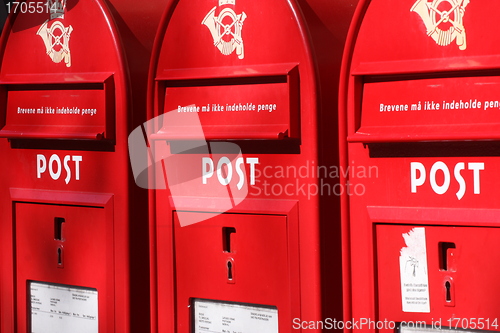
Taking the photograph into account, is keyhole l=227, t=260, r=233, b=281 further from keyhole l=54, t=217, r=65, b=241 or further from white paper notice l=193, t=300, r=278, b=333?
keyhole l=54, t=217, r=65, b=241

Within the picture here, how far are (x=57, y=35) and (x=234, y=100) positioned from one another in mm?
843

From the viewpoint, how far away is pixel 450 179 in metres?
1.94

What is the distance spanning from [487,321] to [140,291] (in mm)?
1317

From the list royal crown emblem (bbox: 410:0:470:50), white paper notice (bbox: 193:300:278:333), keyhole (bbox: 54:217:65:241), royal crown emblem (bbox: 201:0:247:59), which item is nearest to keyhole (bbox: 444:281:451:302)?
white paper notice (bbox: 193:300:278:333)

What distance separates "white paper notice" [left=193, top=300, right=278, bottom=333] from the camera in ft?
7.38

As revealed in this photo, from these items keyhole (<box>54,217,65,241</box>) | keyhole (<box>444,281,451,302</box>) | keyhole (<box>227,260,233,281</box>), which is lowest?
keyhole (<box>444,281,451,302</box>)

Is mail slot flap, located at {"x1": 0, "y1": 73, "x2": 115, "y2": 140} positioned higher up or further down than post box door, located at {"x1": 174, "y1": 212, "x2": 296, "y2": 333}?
higher up

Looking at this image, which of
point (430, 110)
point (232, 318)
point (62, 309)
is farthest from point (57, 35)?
point (430, 110)

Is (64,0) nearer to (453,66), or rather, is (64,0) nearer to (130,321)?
(130,321)

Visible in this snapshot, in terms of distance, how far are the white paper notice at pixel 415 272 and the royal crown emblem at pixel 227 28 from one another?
0.82 m

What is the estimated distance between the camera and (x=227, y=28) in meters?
2.24

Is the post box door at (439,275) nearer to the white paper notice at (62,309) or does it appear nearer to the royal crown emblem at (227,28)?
the royal crown emblem at (227,28)

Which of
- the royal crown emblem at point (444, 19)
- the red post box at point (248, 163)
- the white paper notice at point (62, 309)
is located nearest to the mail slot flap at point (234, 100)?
the red post box at point (248, 163)

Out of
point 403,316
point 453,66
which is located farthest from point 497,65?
point 403,316
